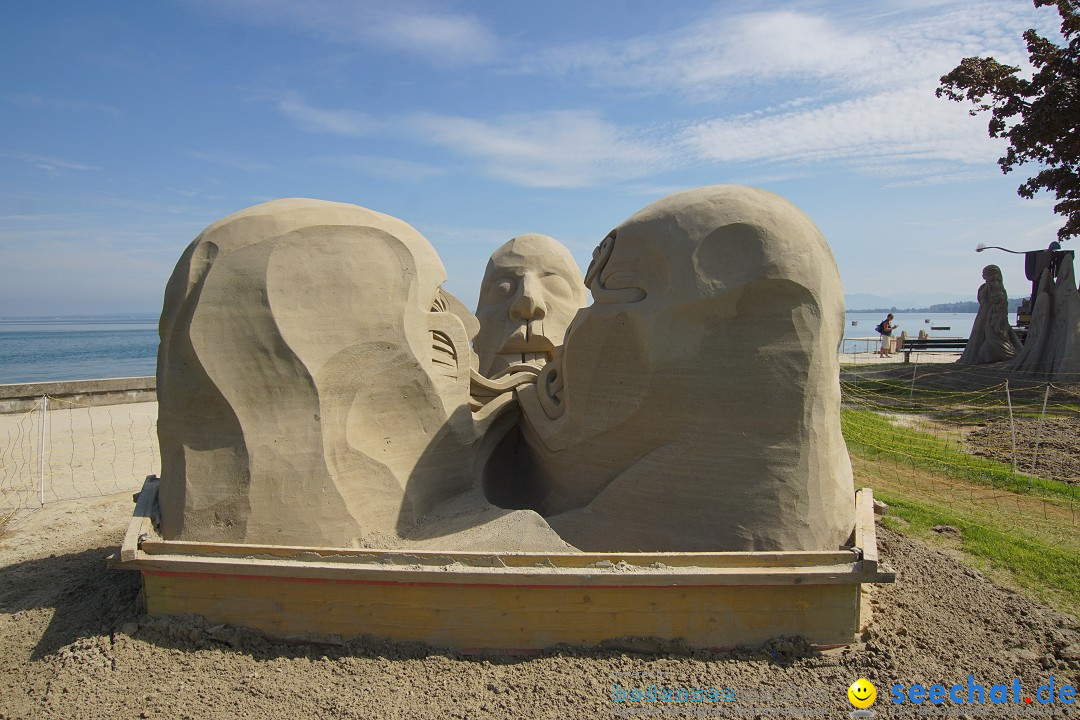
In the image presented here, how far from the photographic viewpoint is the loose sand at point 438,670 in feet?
9.88

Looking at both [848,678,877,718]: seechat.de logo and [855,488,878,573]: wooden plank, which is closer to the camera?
[848,678,877,718]: seechat.de logo

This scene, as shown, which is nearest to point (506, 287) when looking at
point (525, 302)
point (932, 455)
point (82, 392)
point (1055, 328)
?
point (525, 302)

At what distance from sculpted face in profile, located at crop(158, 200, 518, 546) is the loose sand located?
0.59 metres

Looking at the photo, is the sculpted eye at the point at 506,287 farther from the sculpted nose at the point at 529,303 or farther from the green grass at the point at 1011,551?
the green grass at the point at 1011,551

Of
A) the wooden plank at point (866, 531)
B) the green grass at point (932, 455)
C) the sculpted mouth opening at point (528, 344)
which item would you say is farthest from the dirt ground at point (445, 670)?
the green grass at point (932, 455)

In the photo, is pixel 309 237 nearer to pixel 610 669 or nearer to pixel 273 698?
pixel 273 698

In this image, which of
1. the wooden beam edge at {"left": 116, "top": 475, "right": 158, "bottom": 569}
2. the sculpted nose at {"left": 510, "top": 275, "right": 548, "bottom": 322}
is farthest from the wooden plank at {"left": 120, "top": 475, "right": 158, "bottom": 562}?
the sculpted nose at {"left": 510, "top": 275, "right": 548, "bottom": 322}

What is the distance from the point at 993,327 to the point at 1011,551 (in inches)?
482

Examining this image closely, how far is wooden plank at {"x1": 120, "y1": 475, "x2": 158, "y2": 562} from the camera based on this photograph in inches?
134

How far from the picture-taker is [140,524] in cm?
365

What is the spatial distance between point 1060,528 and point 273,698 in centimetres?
563

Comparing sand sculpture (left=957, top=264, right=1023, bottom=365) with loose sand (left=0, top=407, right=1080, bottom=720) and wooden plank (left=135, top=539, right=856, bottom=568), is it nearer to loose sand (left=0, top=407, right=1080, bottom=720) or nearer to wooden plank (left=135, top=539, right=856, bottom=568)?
loose sand (left=0, top=407, right=1080, bottom=720)

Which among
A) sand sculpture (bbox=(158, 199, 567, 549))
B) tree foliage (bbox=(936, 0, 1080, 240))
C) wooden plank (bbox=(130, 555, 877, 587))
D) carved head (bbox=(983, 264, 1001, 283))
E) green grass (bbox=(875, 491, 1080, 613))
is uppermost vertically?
tree foliage (bbox=(936, 0, 1080, 240))

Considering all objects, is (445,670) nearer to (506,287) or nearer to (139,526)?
(139,526)
